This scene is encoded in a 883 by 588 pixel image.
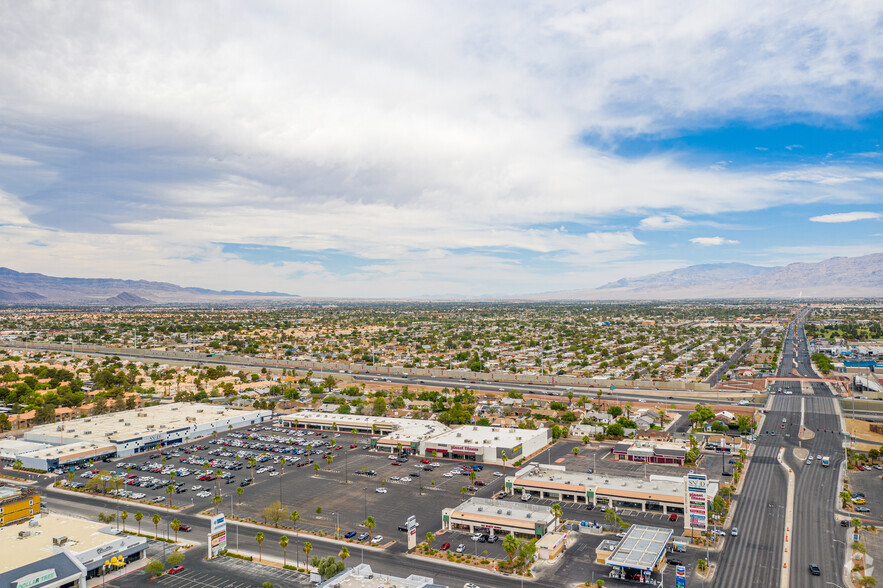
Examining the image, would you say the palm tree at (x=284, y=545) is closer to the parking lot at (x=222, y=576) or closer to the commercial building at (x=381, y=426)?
the parking lot at (x=222, y=576)

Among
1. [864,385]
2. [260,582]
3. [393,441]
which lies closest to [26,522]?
[260,582]

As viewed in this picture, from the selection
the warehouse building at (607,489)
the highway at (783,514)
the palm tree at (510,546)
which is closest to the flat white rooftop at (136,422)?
the warehouse building at (607,489)

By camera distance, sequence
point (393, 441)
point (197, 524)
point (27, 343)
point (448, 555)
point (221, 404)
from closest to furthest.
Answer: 1. point (448, 555)
2. point (197, 524)
3. point (393, 441)
4. point (221, 404)
5. point (27, 343)

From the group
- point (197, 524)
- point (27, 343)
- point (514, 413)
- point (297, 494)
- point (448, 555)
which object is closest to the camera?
point (448, 555)

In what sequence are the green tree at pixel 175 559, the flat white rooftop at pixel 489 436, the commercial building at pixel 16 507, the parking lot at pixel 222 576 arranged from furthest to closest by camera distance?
the flat white rooftop at pixel 489 436, the commercial building at pixel 16 507, the green tree at pixel 175 559, the parking lot at pixel 222 576

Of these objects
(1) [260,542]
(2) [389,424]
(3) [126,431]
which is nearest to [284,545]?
(1) [260,542]

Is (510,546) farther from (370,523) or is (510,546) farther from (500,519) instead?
(370,523)

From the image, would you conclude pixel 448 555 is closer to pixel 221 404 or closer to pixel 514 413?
pixel 514 413

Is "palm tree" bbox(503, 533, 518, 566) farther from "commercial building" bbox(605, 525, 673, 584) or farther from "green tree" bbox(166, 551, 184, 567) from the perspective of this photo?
"green tree" bbox(166, 551, 184, 567)
